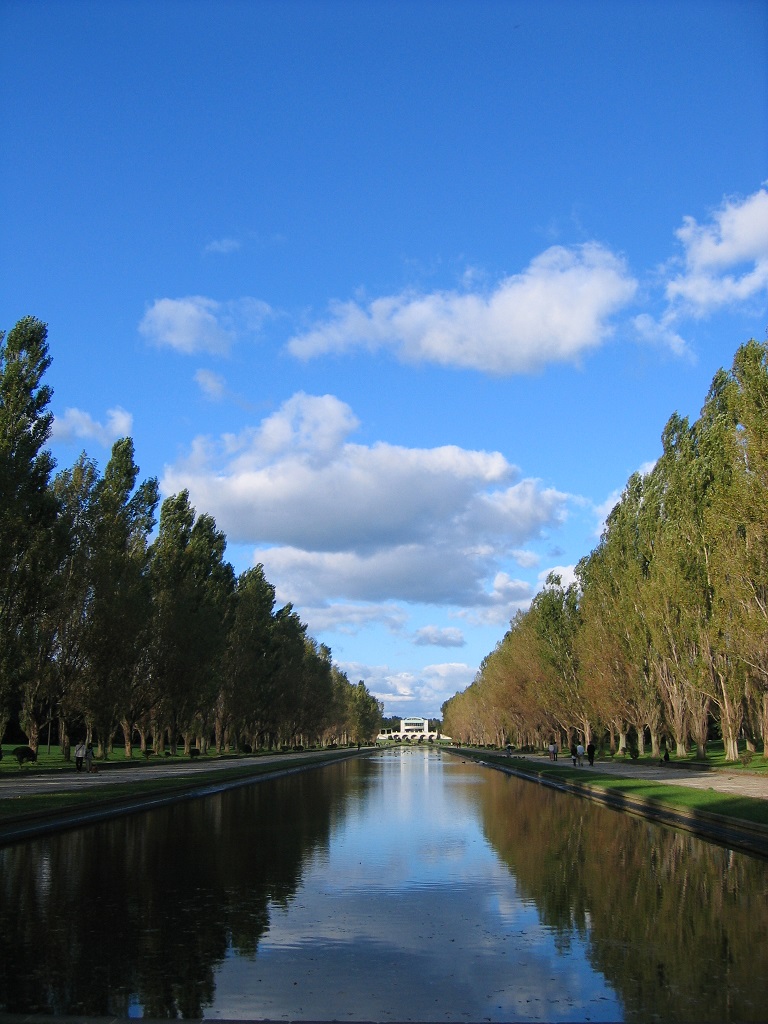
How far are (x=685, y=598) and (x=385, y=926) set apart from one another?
34068 millimetres

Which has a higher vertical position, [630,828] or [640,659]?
[640,659]

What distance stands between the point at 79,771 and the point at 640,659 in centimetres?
2780

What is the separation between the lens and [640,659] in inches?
1934

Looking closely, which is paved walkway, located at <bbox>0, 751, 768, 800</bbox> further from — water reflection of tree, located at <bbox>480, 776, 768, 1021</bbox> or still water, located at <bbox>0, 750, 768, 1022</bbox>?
still water, located at <bbox>0, 750, 768, 1022</bbox>

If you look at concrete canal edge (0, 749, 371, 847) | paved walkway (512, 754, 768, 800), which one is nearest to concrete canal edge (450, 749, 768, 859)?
paved walkway (512, 754, 768, 800)

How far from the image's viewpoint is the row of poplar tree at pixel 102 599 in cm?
3700

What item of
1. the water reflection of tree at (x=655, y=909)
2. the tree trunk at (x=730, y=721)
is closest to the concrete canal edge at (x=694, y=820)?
the water reflection of tree at (x=655, y=909)

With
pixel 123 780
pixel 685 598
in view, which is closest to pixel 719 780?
pixel 685 598

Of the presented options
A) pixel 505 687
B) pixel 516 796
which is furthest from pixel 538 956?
pixel 505 687

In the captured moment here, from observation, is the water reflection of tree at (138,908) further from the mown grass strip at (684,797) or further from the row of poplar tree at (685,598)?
the row of poplar tree at (685,598)

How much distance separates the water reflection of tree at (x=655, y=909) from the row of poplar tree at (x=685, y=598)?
53.0ft

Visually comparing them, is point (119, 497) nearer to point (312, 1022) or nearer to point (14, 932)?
point (14, 932)

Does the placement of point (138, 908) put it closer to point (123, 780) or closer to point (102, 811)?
point (102, 811)

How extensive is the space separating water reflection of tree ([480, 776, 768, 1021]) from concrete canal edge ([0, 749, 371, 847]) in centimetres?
467
